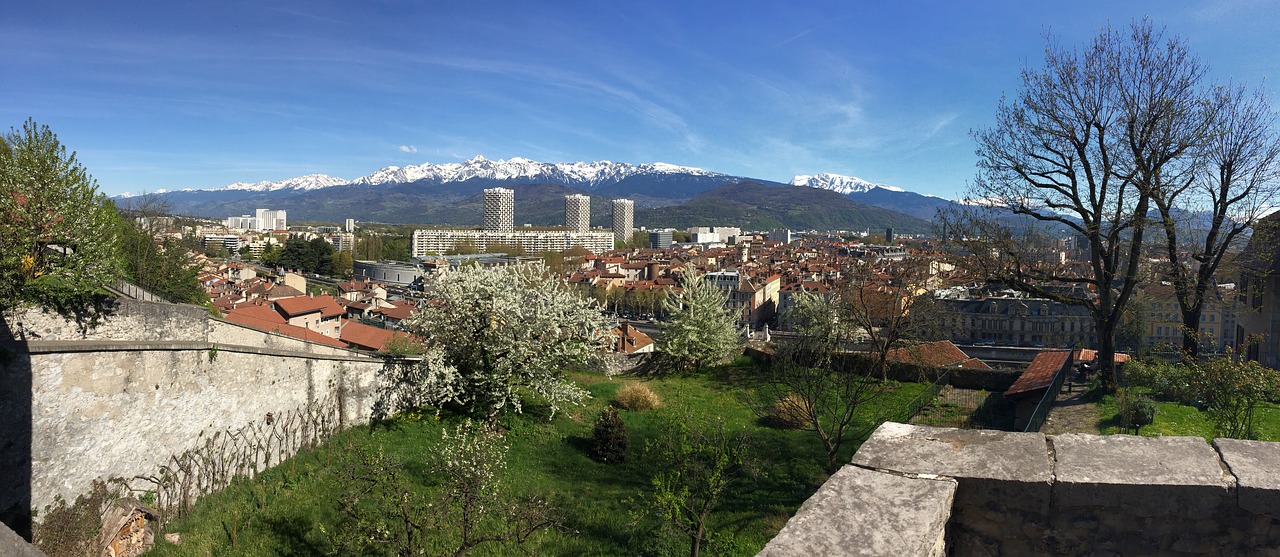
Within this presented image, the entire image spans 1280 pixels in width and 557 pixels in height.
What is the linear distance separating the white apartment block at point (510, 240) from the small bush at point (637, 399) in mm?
126022

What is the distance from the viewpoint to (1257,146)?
10273 mm

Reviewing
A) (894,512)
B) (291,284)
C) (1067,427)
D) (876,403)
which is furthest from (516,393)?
(291,284)

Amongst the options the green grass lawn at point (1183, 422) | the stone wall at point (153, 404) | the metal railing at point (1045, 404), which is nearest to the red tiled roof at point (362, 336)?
the stone wall at point (153, 404)

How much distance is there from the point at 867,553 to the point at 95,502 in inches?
361

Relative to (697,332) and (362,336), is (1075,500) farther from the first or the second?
(362,336)

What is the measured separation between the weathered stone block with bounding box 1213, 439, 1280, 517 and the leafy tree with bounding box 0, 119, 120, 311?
12.7 m

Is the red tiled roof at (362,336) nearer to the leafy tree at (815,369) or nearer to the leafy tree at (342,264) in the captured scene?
the leafy tree at (815,369)

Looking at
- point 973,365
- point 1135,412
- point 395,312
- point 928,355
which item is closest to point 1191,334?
point 1135,412

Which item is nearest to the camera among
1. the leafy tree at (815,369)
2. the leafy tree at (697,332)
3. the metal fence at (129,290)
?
the leafy tree at (815,369)

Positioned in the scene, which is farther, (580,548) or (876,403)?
Result: (876,403)

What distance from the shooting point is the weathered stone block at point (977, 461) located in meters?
2.57

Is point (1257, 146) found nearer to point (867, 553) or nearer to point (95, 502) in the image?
point (867, 553)

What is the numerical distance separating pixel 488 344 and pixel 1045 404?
9.90 m

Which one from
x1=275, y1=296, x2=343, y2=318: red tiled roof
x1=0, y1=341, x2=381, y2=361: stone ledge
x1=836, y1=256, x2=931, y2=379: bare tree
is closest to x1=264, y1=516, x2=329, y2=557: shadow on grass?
x1=0, y1=341, x2=381, y2=361: stone ledge
